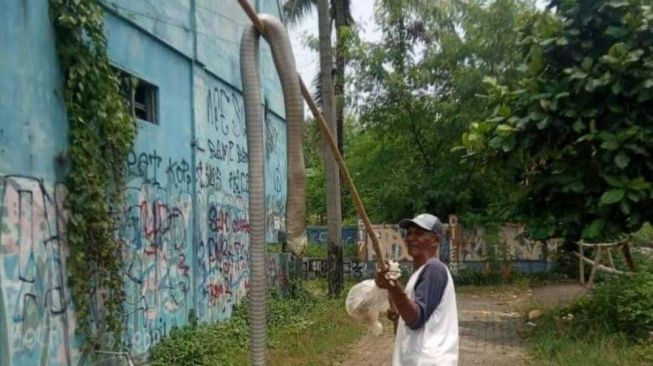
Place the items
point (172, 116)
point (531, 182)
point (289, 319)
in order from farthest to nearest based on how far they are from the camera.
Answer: point (289, 319) < point (531, 182) < point (172, 116)

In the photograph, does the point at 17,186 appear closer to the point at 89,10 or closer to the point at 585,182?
the point at 89,10

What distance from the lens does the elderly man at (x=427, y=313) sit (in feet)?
11.3

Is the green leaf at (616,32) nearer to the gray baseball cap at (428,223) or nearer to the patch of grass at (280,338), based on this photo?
the patch of grass at (280,338)

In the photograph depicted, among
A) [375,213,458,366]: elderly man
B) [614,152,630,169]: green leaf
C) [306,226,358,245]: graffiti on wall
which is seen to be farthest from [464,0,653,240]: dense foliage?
[306,226,358,245]: graffiti on wall

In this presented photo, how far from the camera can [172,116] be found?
8.56 meters

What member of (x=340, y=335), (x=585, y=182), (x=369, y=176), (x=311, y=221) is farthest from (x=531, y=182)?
(x=311, y=221)

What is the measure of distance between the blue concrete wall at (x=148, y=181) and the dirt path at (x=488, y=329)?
2.28 m

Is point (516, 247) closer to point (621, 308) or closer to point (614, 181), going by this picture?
Result: point (621, 308)

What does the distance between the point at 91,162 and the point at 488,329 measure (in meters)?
7.19

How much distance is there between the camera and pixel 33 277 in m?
5.50

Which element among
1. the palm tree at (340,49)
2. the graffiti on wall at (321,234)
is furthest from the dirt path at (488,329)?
the palm tree at (340,49)

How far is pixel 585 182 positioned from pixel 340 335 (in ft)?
12.9

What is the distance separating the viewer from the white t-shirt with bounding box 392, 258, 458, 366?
11.4ft

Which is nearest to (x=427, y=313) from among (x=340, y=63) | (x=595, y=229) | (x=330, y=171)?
(x=595, y=229)
